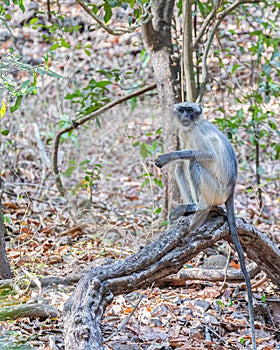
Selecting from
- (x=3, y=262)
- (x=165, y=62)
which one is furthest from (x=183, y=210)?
(x=165, y=62)

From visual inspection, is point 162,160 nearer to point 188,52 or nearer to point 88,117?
point 188,52

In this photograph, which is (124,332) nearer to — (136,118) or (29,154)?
(29,154)

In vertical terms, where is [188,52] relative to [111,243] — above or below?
above

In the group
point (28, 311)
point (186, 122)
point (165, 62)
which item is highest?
point (165, 62)

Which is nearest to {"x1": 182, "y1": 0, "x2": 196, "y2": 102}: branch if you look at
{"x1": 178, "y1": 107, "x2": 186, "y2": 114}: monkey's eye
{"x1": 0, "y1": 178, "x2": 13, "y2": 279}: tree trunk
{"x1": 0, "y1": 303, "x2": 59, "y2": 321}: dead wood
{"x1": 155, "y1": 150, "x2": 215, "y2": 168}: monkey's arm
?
{"x1": 178, "y1": 107, "x2": 186, "y2": 114}: monkey's eye

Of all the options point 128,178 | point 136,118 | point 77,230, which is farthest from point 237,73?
point 77,230

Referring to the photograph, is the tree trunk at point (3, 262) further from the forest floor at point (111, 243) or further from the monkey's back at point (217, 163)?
the monkey's back at point (217, 163)

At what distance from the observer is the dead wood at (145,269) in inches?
124

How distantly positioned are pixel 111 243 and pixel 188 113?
Result: 1940mm

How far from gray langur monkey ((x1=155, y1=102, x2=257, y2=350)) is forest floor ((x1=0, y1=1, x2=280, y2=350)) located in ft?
1.94

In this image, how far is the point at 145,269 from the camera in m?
3.82

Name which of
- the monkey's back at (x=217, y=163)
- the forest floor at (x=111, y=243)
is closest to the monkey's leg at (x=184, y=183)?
the monkey's back at (x=217, y=163)

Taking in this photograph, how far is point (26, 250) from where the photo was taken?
19.7ft

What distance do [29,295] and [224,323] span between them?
174cm
